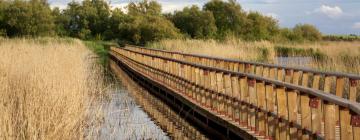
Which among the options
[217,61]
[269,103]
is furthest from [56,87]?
[217,61]

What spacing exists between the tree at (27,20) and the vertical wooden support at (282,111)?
67.6 m

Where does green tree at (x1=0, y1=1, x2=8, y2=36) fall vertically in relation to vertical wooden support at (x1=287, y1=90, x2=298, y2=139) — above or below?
above

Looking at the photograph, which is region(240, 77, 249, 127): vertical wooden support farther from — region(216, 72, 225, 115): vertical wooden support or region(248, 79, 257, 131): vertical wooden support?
region(216, 72, 225, 115): vertical wooden support

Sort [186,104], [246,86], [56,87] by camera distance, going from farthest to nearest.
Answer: [186,104]
[56,87]
[246,86]

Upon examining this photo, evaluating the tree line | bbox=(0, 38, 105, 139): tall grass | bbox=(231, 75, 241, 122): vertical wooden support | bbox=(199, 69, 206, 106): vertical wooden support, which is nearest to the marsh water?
bbox=(0, 38, 105, 139): tall grass

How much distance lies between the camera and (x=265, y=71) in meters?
13.5

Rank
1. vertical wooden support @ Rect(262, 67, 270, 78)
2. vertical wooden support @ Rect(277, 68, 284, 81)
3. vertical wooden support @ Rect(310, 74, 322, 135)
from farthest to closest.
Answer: vertical wooden support @ Rect(262, 67, 270, 78)
vertical wooden support @ Rect(277, 68, 284, 81)
vertical wooden support @ Rect(310, 74, 322, 135)

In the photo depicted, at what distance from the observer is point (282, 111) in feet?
28.1

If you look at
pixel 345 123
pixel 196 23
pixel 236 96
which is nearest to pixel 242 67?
pixel 236 96

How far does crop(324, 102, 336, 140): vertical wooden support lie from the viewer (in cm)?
682

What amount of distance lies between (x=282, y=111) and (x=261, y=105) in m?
1.13

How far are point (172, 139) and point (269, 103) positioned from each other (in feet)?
10.7

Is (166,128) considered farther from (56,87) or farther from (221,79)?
(56,87)

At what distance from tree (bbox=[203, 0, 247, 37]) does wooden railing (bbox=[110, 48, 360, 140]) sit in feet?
196
